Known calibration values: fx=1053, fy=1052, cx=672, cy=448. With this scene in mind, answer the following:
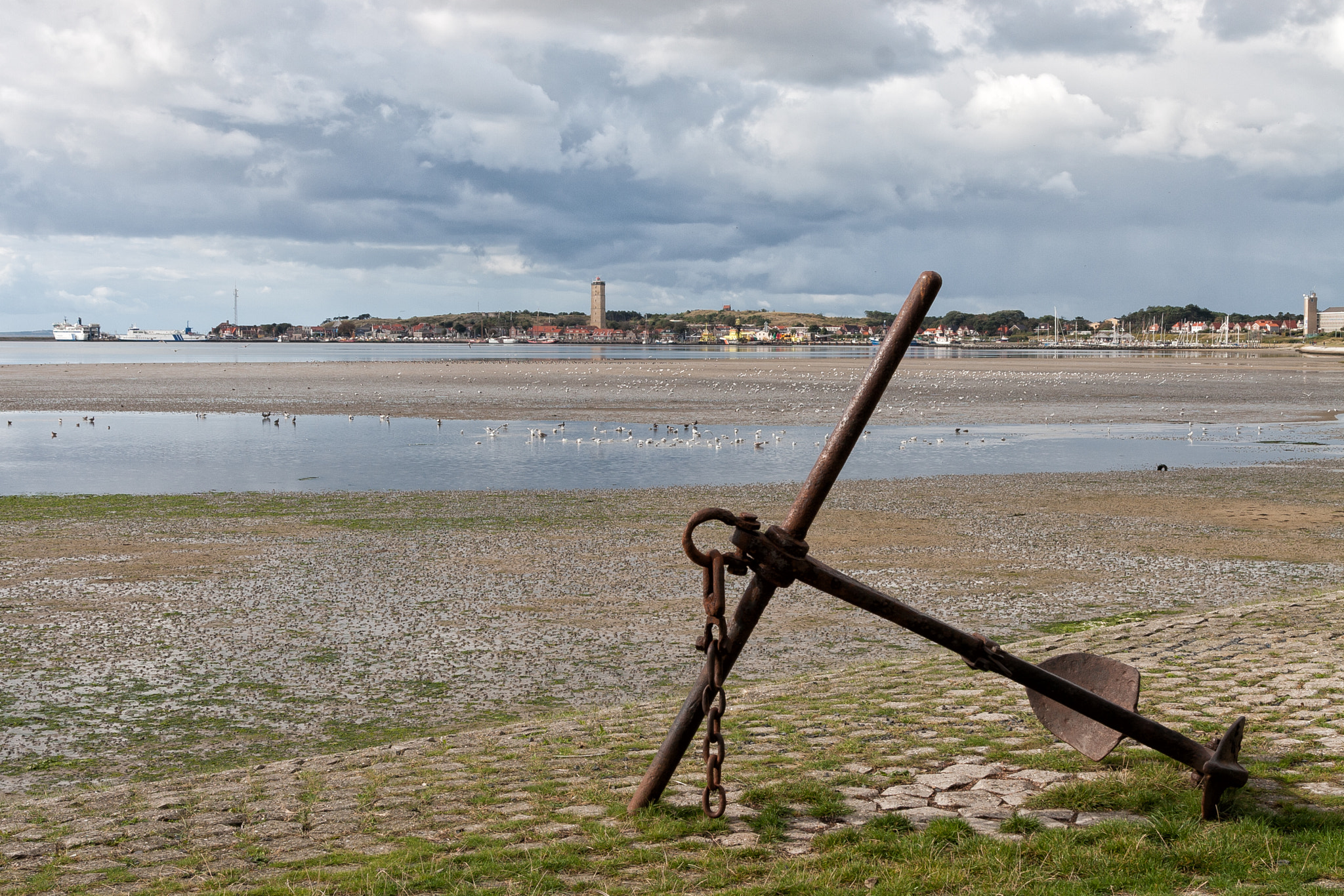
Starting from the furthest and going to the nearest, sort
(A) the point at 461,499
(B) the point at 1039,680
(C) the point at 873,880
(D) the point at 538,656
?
(A) the point at 461,499
(D) the point at 538,656
(B) the point at 1039,680
(C) the point at 873,880

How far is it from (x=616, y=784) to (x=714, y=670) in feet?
5.88

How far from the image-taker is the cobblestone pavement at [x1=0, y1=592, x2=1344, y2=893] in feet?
18.1

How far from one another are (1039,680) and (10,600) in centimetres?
1206

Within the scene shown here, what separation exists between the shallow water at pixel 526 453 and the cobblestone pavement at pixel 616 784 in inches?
614

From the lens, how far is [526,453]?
97.6 feet

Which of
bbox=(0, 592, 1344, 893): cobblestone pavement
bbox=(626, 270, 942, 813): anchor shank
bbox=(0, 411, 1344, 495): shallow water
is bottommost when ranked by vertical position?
bbox=(0, 592, 1344, 893): cobblestone pavement

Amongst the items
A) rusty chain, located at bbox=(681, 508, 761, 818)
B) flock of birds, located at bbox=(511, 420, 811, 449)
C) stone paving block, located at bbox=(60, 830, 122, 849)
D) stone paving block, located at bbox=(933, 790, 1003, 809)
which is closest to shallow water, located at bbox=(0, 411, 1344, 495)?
flock of birds, located at bbox=(511, 420, 811, 449)

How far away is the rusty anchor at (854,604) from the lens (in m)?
5.15

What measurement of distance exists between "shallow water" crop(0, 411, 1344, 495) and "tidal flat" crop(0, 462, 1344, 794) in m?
2.72

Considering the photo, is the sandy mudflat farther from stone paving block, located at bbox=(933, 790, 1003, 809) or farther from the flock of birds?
stone paving block, located at bbox=(933, 790, 1003, 809)

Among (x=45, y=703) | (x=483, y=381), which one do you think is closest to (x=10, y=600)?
(x=45, y=703)

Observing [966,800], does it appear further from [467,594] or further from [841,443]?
[467,594]

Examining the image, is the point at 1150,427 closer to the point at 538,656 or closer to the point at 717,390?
the point at 717,390

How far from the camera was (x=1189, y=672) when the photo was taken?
8602 mm
